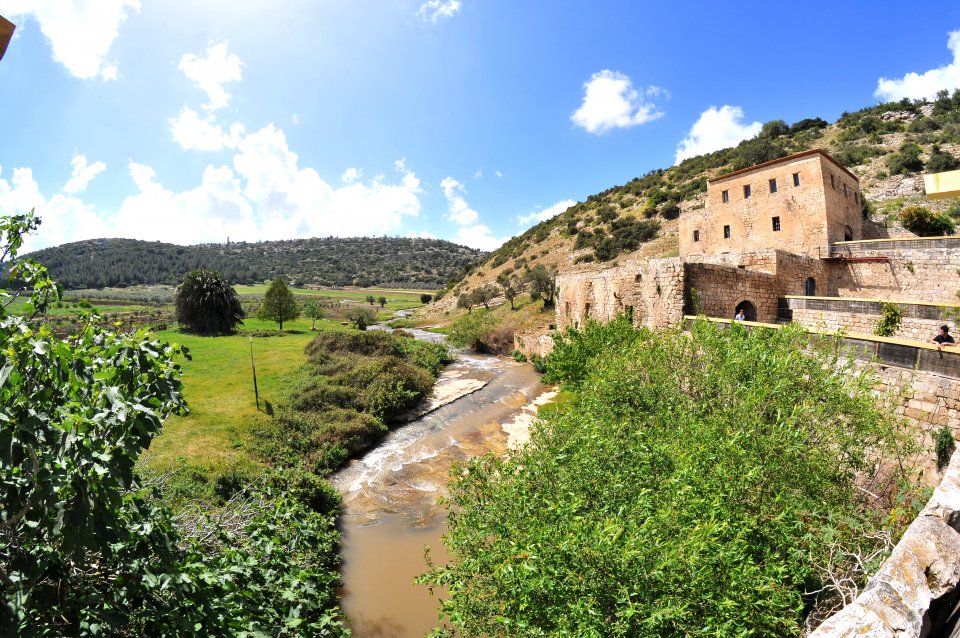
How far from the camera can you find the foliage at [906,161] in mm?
34781

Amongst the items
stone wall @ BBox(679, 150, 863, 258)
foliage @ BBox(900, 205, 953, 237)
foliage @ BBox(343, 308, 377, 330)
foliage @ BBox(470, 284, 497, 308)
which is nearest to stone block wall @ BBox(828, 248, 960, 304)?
stone wall @ BBox(679, 150, 863, 258)

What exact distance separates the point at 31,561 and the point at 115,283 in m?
111

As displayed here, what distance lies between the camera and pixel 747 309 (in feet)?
52.9

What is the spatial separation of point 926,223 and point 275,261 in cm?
14836

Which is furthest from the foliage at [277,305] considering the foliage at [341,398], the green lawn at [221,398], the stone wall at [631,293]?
the stone wall at [631,293]

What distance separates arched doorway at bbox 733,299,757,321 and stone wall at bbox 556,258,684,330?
3.12 metres

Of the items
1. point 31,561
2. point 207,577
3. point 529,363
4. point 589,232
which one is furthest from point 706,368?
point 589,232

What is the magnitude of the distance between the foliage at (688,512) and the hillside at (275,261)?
75.7 m

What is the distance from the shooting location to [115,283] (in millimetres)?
85062

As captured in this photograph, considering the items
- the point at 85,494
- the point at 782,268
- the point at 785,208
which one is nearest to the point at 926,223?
the point at 785,208

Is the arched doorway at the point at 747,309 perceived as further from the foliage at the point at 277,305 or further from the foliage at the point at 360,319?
the foliage at the point at 277,305

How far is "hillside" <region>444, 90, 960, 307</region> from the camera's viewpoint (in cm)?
3434

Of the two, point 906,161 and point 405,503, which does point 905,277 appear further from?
point 906,161

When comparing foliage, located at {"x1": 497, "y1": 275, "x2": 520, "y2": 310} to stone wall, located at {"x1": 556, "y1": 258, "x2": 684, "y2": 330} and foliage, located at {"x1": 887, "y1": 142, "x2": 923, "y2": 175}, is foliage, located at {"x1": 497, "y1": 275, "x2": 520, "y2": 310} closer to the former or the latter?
stone wall, located at {"x1": 556, "y1": 258, "x2": 684, "y2": 330}
